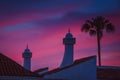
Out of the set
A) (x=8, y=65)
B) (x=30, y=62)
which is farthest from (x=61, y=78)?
(x=30, y=62)

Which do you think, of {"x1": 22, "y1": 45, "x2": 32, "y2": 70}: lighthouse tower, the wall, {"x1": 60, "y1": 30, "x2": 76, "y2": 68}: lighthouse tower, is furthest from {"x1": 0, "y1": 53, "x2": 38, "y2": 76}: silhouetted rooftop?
{"x1": 22, "y1": 45, "x2": 32, "y2": 70}: lighthouse tower

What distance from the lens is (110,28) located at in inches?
2106

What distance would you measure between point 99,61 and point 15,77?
2300 centimetres

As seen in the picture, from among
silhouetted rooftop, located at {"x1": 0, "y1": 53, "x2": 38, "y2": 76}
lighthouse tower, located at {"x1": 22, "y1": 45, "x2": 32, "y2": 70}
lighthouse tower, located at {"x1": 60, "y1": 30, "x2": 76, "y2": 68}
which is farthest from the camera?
lighthouse tower, located at {"x1": 22, "y1": 45, "x2": 32, "y2": 70}

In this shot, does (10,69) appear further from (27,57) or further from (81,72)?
(27,57)

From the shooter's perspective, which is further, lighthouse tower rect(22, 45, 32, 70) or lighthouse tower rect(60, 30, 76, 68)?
lighthouse tower rect(22, 45, 32, 70)

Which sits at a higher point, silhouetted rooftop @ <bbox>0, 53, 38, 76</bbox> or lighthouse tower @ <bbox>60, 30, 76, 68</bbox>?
lighthouse tower @ <bbox>60, 30, 76, 68</bbox>

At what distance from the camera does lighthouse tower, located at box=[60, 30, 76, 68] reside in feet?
130

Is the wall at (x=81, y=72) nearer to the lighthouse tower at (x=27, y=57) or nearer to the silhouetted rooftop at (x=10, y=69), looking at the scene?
the silhouetted rooftop at (x=10, y=69)

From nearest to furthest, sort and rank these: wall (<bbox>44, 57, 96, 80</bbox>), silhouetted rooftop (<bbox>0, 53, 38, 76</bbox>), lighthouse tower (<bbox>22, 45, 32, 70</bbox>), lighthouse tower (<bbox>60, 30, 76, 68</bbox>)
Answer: silhouetted rooftop (<bbox>0, 53, 38, 76</bbox>), wall (<bbox>44, 57, 96, 80</bbox>), lighthouse tower (<bbox>60, 30, 76, 68</bbox>), lighthouse tower (<bbox>22, 45, 32, 70</bbox>)

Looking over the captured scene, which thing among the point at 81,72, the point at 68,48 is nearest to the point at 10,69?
the point at 81,72

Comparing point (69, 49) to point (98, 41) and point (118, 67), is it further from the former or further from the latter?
point (98, 41)

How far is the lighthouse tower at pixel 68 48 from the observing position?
39.6 metres

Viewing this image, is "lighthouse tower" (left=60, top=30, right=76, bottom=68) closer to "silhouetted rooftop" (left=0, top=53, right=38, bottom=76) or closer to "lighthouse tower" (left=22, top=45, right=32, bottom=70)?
"lighthouse tower" (left=22, top=45, right=32, bottom=70)
